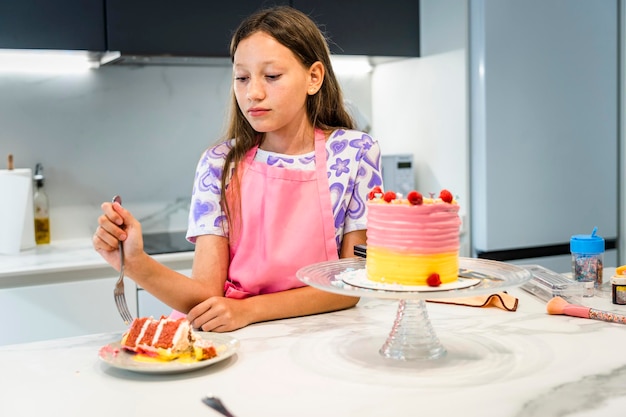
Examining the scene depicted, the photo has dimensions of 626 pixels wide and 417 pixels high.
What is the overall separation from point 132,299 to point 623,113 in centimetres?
194

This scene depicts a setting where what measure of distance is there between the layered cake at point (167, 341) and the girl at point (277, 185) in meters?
0.27

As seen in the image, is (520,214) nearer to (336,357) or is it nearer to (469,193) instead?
(469,193)

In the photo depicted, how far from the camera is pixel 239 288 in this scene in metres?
1.52

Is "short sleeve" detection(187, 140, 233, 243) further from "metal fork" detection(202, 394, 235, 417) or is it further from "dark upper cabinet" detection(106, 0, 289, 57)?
"dark upper cabinet" detection(106, 0, 289, 57)

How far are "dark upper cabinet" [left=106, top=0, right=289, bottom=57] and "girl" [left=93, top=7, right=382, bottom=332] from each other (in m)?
0.95

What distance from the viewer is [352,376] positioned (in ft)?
3.38

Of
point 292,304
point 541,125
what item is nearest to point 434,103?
point 541,125

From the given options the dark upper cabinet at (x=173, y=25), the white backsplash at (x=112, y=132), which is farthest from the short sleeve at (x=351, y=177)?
the white backsplash at (x=112, y=132)

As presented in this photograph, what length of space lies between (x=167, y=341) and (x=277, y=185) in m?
0.52

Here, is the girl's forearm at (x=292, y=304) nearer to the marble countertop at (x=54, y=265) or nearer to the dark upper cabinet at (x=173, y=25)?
the marble countertop at (x=54, y=265)

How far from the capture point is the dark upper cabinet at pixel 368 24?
9.02 feet

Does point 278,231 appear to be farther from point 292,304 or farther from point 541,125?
point 541,125

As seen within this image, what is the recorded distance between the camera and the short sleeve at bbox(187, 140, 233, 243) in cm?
154

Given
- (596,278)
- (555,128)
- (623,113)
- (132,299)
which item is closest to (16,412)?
(596,278)
